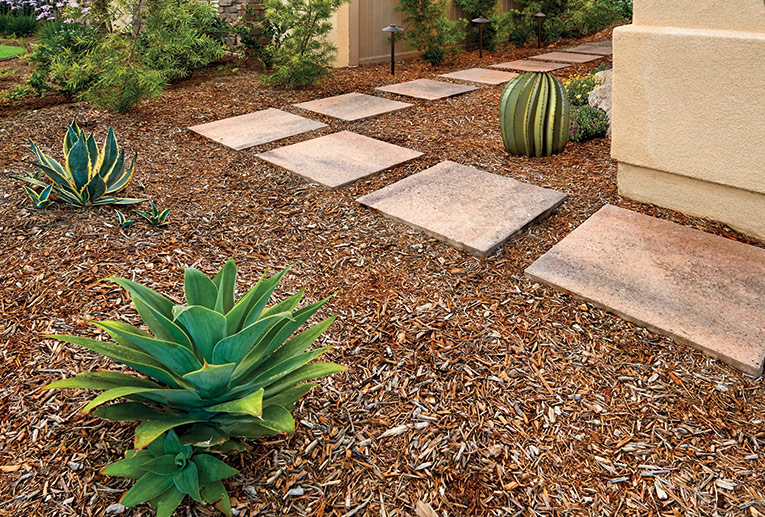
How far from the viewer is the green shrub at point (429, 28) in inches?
274

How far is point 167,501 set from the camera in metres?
1.23

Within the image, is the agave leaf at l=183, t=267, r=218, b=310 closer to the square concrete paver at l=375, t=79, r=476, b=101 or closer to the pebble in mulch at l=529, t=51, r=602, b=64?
the square concrete paver at l=375, t=79, r=476, b=101

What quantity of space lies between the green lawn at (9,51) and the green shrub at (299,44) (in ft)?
16.2

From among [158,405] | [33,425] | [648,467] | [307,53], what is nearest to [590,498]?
[648,467]

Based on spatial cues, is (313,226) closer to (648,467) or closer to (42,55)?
(648,467)

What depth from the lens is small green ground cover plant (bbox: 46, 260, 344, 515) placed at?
127cm

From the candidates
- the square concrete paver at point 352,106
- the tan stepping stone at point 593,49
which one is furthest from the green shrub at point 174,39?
the tan stepping stone at point 593,49

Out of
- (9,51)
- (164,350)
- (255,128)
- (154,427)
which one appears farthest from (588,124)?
(9,51)

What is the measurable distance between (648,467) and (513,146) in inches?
98.4

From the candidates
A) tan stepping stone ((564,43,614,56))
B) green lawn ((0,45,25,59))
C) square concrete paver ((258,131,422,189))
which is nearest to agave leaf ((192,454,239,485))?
square concrete paver ((258,131,422,189))

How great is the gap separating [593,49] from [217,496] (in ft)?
28.6

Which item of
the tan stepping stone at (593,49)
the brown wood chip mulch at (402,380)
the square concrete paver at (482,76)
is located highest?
the tan stepping stone at (593,49)

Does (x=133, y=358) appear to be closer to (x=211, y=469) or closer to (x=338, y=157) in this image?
(x=211, y=469)

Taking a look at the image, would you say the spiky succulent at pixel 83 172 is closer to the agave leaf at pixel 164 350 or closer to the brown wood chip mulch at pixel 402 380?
the brown wood chip mulch at pixel 402 380
